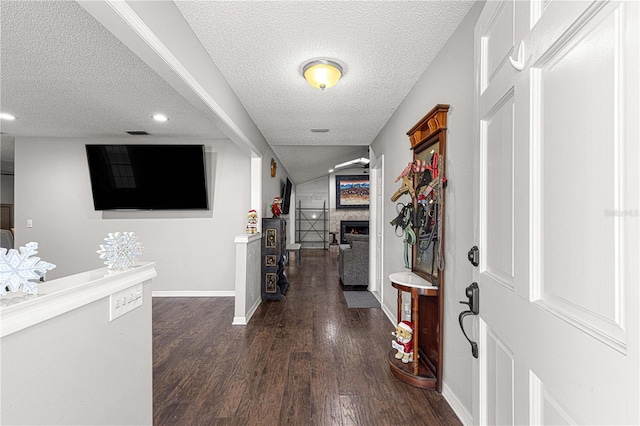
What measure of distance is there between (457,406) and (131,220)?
4.84 meters

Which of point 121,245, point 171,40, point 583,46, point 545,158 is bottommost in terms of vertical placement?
point 121,245

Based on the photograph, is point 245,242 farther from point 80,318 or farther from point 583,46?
point 583,46

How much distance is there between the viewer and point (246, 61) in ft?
8.00

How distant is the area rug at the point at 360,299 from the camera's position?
4.31 meters

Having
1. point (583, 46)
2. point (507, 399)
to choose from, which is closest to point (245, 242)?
point (507, 399)

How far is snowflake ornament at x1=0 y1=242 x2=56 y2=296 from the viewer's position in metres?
0.88

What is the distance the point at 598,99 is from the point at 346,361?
2.56 meters

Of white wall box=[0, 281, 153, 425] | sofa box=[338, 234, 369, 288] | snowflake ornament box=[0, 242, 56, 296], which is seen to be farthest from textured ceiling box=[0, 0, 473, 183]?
sofa box=[338, 234, 369, 288]

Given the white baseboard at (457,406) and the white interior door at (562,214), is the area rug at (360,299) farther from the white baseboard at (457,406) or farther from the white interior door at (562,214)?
the white interior door at (562,214)

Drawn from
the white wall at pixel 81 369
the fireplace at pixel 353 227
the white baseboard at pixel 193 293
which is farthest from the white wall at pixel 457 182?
the fireplace at pixel 353 227

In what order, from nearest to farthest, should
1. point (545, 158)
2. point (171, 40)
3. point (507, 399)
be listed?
point (545, 158) < point (507, 399) < point (171, 40)

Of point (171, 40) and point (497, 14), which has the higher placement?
point (171, 40)

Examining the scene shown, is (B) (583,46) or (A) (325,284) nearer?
(B) (583,46)

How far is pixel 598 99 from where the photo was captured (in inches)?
22.1
